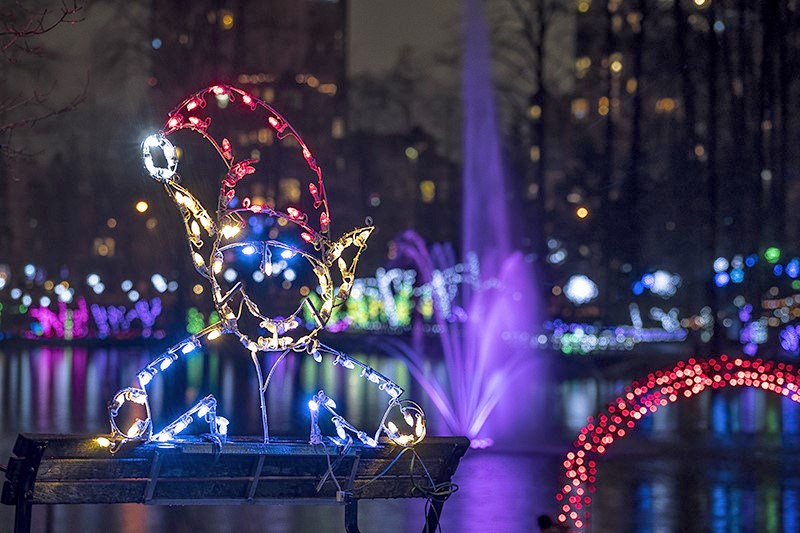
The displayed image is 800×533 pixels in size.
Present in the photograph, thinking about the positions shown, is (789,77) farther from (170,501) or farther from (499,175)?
(170,501)

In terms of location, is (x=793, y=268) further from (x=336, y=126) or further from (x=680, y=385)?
(x=336, y=126)

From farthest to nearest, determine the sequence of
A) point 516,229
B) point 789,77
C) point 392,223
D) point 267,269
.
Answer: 1. point 392,223
2. point 516,229
3. point 789,77
4. point 267,269

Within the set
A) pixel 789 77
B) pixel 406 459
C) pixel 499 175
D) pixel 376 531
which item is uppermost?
pixel 789 77

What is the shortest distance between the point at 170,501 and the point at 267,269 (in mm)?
1778

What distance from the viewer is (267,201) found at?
155 feet

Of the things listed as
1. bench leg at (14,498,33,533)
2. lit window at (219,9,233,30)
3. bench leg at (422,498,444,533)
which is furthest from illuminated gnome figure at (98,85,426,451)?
lit window at (219,9,233,30)

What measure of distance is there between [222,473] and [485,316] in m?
30.5

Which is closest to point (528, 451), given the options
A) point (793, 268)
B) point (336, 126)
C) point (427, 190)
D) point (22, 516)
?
point (22, 516)

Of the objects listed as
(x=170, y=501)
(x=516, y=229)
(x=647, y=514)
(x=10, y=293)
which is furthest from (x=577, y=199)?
(x=170, y=501)

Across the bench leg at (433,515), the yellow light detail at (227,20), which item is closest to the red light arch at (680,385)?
the bench leg at (433,515)

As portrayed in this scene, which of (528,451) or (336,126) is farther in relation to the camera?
(336,126)

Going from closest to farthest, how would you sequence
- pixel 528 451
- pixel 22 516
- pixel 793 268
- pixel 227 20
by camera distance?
pixel 22 516 → pixel 528 451 → pixel 227 20 → pixel 793 268

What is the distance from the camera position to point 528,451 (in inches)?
670

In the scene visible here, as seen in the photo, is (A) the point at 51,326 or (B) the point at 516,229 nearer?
(B) the point at 516,229
